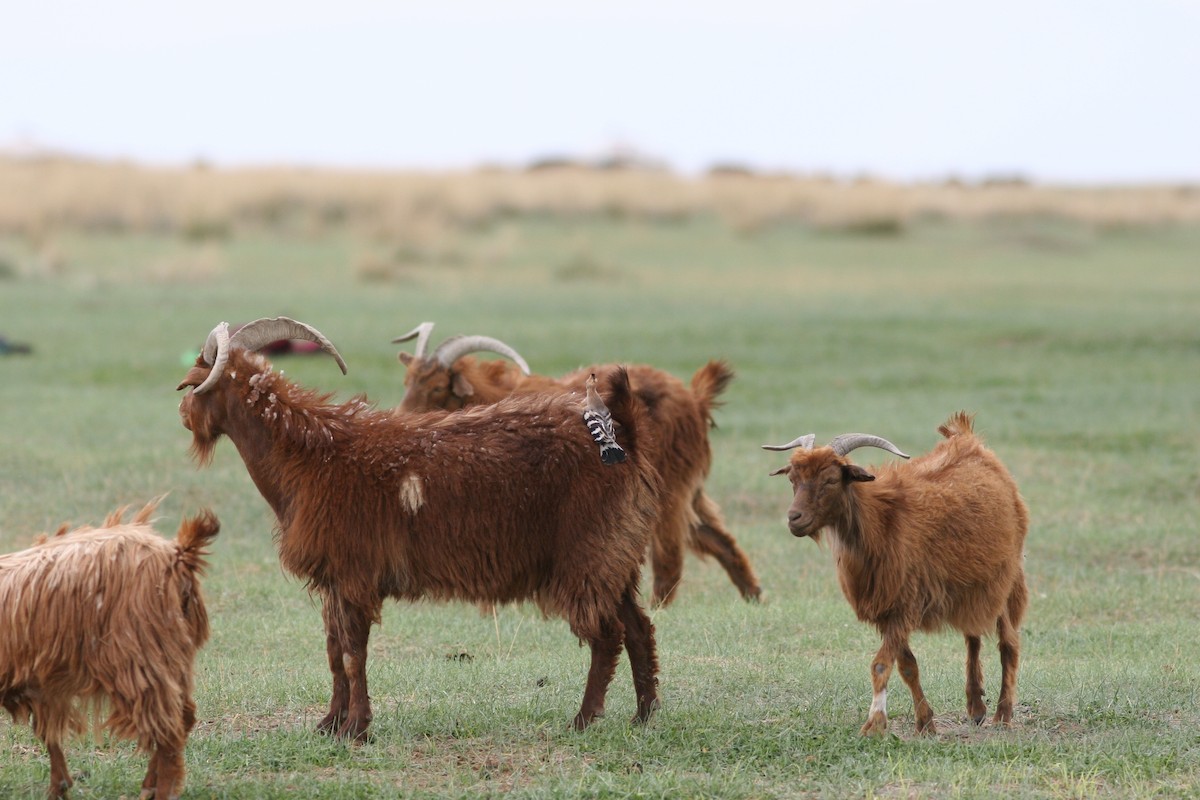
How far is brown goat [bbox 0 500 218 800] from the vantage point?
19.6 feet

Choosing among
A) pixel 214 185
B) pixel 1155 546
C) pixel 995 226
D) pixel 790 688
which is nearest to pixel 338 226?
pixel 214 185

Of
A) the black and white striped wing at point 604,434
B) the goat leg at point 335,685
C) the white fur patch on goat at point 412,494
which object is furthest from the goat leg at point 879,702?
the goat leg at point 335,685

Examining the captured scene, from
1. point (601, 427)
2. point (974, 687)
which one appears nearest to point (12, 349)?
point (601, 427)

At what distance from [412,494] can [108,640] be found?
5.55 ft

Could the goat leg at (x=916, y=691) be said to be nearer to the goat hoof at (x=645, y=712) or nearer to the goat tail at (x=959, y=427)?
the goat hoof at (x=645, y=712)

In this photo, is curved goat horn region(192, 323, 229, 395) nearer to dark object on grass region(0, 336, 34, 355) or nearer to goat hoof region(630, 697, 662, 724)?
goat hoof region(630, 697, 662, 724)

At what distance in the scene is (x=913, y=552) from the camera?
7609mm

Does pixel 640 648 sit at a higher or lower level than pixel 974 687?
higher

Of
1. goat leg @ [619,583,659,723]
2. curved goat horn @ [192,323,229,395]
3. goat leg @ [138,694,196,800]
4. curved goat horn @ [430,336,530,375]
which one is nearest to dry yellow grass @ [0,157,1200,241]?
curved goat horn @ [430,336,530,375]

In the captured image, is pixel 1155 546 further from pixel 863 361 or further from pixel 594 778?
pixel 863 361

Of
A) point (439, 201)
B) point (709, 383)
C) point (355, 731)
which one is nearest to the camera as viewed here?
point (355, 731)

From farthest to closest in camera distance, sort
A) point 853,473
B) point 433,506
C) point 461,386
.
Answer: point 461,386, point 853,473, point 433,506

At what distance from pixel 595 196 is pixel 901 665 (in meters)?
39.9

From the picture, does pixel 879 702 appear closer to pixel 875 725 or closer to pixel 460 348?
pixel 875 725
